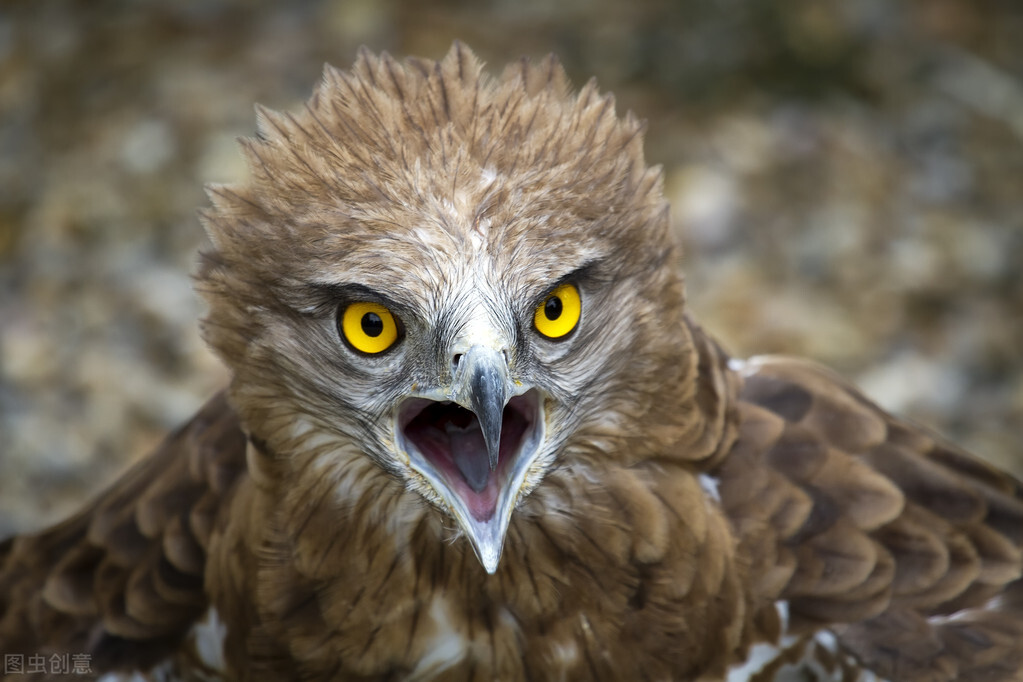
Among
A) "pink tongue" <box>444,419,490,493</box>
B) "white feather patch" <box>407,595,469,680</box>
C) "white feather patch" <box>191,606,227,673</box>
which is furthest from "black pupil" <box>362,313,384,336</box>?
"white feather patch" <box>191,606,227,673</box>

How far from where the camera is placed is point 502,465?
2.20 m

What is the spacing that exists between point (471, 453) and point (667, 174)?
369 cm

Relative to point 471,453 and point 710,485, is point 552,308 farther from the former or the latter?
point 710,485

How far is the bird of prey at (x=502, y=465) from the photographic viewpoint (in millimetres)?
2123

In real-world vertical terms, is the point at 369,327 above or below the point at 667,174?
below

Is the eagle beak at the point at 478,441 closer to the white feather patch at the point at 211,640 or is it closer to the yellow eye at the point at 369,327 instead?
the yellow eye at the point at 369,327

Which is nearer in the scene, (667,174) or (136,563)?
(136,563)

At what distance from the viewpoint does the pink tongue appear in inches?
87.0

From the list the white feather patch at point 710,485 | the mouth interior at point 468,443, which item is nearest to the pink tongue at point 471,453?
the mouth interior at point 468,443

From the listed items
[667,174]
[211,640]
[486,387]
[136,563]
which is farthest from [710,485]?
[667,174]

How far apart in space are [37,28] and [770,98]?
12.1ft

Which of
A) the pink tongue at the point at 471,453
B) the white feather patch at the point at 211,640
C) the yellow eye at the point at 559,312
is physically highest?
the yellow eye at the point at 559,312

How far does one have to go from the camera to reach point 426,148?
85.9 inches

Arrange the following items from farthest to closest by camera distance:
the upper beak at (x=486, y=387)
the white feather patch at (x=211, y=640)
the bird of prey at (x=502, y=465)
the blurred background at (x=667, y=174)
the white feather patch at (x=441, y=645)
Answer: the blurred background at (x=667, y=174) → the white feather patch at (x=211, y=640) → the white feather patch at (x=441, y=645) → the bird of prey at (x=502, y=465) → the upper beak at (x=486, y=387)
